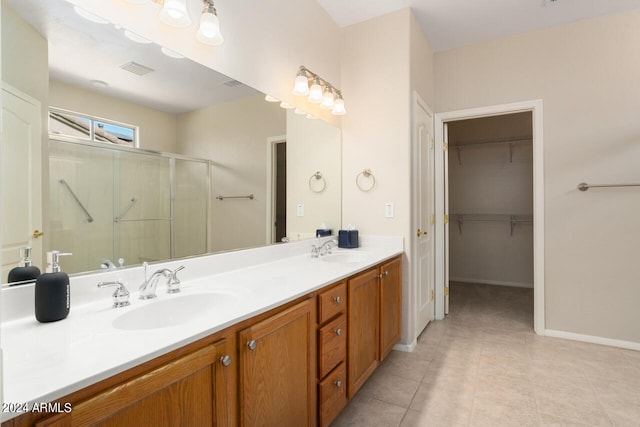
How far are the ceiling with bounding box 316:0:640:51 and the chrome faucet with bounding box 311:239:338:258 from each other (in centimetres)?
184

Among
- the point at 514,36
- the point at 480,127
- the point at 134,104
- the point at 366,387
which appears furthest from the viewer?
the point at 480,127

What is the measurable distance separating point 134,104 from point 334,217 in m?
1.72

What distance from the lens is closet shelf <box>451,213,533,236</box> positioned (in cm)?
451

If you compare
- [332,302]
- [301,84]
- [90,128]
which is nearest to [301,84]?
[301,84]

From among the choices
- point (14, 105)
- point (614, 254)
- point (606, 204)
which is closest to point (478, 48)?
point (606, 204)

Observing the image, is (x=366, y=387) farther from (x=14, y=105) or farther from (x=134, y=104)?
(x=14, y=105)

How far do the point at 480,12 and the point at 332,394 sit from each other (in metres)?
2.99

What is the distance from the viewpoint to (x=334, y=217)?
2.75 metres

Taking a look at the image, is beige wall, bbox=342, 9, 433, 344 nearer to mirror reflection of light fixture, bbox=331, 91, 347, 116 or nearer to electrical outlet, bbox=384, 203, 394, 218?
electrical outlet, bbox=384, 203, 394, 218

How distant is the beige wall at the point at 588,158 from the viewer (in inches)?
103

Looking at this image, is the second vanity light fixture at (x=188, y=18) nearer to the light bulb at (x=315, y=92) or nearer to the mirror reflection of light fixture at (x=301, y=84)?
the mirror reflection of light fixture at (x=301, y=84)

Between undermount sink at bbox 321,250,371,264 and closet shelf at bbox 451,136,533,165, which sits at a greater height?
closet shelf at bbox 451,136,533,165

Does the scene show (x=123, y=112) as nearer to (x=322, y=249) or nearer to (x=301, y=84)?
(x=301, y=84)

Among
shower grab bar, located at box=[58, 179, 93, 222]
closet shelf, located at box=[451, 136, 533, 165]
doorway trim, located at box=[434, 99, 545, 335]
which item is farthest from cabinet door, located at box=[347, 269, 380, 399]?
closet shelf, located at box=[451, 136, 533, 165]
